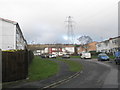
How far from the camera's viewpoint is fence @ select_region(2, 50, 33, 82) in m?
12.7

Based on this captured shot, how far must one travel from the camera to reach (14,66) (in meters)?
13.2

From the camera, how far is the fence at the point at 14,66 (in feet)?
41.8

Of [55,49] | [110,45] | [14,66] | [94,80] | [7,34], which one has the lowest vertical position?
[94,80]

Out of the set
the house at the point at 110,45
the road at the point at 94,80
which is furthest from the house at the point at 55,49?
the road at the point at 94,80

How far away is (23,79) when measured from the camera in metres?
13.7

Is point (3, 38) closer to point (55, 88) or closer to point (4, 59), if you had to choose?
point (4, 59)

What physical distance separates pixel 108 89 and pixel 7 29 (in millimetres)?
24317

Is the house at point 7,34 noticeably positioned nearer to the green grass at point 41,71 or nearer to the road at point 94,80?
the green grass at point 41,71

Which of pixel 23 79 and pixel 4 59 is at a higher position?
pixel 4 59

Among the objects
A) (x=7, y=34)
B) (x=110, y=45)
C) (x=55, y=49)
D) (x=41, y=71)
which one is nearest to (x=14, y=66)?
(x=41, y=71)

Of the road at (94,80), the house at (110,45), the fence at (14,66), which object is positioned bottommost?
the road at (94,80)

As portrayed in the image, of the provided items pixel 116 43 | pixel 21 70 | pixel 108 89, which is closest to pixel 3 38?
pixel 21 70

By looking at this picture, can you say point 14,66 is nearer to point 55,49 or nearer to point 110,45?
point 110,45

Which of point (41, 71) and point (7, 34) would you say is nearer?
point (41, 71)
